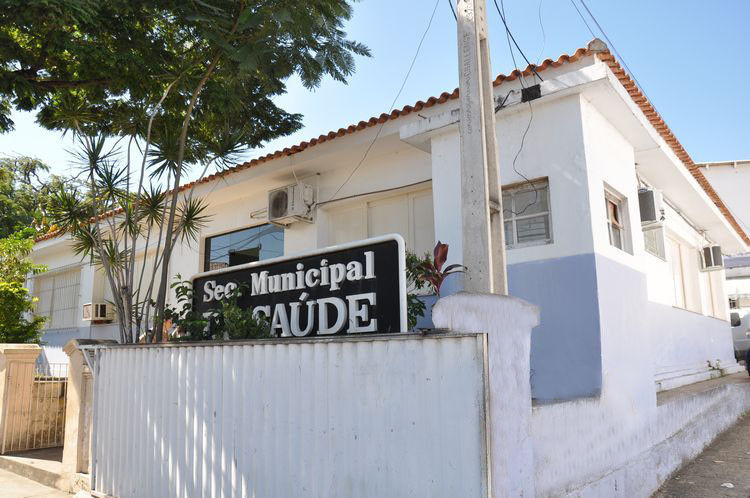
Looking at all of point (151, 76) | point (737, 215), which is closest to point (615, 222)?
point (151, 76)

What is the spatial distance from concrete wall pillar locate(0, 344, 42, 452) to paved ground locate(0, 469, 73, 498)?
1066 mm

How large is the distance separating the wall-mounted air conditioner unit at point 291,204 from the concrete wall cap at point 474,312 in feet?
19.0

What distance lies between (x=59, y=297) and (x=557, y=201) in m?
14.7

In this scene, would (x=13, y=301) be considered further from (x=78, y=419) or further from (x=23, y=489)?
(x=78, y=419)

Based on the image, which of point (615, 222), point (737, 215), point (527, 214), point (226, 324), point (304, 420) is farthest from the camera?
point (737, 215)

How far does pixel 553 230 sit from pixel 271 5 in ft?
14.0

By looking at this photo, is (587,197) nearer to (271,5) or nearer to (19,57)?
(271,5)

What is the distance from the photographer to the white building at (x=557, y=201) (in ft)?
18.7

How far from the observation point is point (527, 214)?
6.46m

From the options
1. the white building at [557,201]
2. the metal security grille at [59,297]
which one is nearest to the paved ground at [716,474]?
the white building at [557,201]

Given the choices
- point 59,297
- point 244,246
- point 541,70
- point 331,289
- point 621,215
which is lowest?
point 331,289

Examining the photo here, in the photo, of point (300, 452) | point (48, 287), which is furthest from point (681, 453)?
point (48, 287)

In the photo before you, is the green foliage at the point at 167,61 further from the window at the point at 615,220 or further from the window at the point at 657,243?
the window at the point at 657,243

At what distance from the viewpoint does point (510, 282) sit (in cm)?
623
